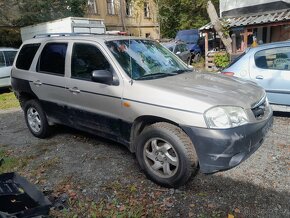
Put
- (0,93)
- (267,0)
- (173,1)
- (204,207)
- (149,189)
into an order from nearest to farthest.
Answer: (204,207) → (149,189) → (0,93) → (267,0) → (173,1)

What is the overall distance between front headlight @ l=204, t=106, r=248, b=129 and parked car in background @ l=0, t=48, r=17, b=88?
10.1m

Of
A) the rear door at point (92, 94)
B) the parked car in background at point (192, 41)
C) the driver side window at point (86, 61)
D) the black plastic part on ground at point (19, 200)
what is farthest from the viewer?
the parked car in background at point (192, 41)

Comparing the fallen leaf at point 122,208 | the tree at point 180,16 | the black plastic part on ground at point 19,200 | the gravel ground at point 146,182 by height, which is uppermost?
the tree at point 180,16

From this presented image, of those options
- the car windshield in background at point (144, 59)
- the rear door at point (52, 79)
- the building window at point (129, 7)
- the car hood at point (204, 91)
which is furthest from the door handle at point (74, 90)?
the building window at point (129, 7)

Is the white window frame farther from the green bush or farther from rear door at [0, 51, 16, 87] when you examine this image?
rear door at [0, 51, 16, 87]

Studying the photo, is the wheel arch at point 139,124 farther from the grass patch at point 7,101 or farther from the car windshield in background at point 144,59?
the grass patch at point 7,101

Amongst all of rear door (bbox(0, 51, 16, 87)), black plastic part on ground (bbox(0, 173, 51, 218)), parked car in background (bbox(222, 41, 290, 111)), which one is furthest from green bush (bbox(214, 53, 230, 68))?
black plastic part on ground (bbox(0, 173, 51, 218))

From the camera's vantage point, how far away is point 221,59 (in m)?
15.7

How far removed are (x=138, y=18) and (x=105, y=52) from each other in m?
29.5

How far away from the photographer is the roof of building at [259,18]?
1526 centimetres

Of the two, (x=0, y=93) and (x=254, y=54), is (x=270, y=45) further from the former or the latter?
(x=0, y=93)

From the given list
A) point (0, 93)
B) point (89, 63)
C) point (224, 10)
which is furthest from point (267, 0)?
point (89, 63)

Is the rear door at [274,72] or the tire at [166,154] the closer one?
the tire at [166,154]

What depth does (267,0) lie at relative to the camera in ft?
56.1
